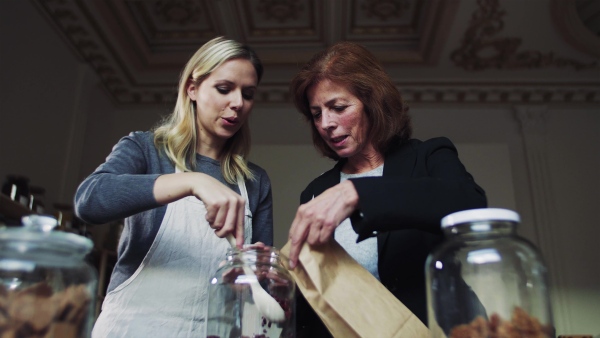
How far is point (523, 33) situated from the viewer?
3812 millimetres

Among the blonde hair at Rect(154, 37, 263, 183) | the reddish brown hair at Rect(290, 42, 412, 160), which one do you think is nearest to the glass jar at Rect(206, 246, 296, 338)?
the blonde hair at Rect(154, 37, 263, 183)

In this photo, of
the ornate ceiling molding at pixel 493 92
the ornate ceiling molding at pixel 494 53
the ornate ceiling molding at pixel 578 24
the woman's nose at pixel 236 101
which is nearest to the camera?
the woman's nose at pixel 236 101

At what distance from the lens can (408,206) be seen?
27.1 inches

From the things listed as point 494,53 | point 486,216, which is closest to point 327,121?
point 486,216

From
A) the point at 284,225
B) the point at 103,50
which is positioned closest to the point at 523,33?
the point at 284,225

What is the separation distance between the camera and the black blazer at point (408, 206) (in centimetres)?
69

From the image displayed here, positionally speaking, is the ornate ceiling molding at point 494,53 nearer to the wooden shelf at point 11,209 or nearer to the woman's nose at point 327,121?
the woman's nose at point 327,121

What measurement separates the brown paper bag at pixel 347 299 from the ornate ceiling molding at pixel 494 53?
3372 millimetres

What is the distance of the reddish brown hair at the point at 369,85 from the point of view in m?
1.14

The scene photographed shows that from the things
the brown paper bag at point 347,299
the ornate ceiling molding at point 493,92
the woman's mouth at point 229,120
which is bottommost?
the brown paper bag at point 347,299

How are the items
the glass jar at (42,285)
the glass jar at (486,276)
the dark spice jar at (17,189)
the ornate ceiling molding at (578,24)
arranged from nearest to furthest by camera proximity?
the glass jar at (42,285), the glass jar at (486,276), the dark spice jar at (17,189), the ornate ceiling molding at (578,24)

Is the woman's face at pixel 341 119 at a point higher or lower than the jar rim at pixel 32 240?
higher

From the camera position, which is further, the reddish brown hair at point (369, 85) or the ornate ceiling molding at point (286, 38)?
the ornate ceiling molding at point (286, 38)

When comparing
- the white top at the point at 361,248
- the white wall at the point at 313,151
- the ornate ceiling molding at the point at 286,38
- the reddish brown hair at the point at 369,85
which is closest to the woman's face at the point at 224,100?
the reddish brown hair at the point at 369,85
